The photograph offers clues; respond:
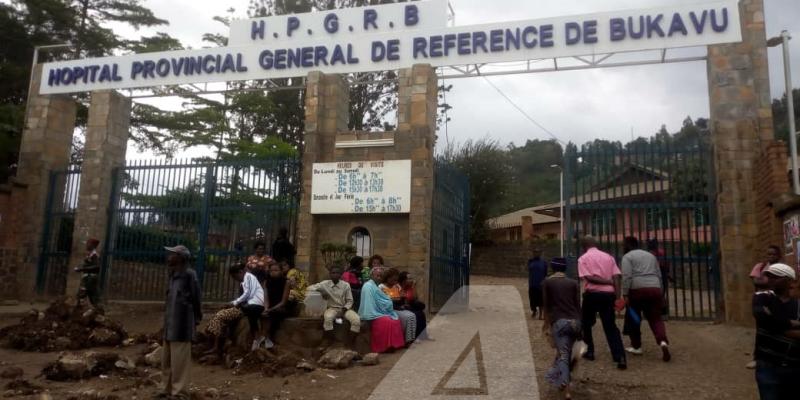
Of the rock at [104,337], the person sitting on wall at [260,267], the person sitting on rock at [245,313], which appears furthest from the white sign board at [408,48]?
the rock at [104,337]

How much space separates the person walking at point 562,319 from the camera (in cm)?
559

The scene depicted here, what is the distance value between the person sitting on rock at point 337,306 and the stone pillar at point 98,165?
7.19 metres

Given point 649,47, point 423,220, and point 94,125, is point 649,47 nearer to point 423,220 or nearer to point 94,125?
point 423,220

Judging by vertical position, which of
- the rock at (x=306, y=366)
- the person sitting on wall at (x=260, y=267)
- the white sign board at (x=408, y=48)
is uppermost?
the white sign board at (x=408, y=48)

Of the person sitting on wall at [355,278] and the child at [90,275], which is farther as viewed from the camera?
the child at [90,275]

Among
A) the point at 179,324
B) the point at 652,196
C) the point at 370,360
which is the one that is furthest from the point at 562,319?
the point at 652,196

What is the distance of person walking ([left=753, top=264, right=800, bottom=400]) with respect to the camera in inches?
151

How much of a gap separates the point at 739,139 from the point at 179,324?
28.6ft

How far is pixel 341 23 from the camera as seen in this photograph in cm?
1247

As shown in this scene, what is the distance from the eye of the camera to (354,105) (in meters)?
23.5

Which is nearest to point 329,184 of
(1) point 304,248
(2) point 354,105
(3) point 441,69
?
(1) point 304,248

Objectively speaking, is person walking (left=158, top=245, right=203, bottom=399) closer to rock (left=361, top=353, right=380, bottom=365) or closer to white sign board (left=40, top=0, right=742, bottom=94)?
rock (left=361, top=353, right=380, bottom=365)

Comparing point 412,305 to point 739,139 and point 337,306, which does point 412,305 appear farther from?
point 739,139

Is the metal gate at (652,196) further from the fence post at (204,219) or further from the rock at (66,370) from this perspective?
the rock at (66,370)
